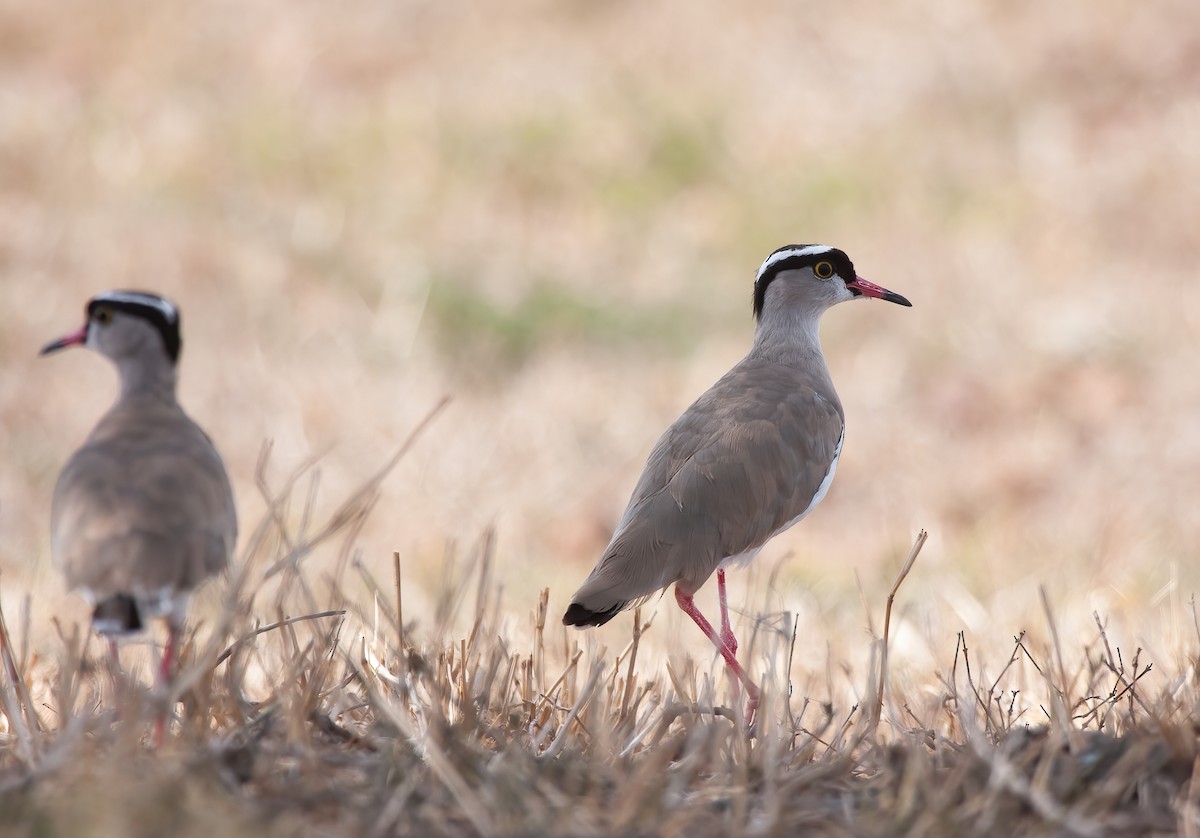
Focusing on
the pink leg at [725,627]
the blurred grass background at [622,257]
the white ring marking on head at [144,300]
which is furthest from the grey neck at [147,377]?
the blurred grass background at [622,257]

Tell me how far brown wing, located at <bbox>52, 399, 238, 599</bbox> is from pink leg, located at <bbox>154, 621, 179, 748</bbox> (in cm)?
17

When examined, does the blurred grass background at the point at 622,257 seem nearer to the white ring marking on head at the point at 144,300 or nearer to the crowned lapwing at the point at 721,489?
the crowned lapwing at the point at 721,489

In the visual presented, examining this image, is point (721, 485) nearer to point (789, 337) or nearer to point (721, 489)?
point (721, 489)

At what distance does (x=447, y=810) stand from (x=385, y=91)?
13.4 m

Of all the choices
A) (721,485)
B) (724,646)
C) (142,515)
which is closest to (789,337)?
(721,485)

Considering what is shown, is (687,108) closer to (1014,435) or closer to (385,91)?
(385,91)

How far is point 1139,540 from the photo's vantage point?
29.0 feet

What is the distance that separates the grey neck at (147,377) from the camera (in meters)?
3.96

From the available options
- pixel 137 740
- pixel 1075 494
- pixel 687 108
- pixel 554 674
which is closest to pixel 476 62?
pixel 687 108

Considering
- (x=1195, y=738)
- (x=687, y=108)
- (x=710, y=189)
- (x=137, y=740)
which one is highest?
(x=687, y=108)

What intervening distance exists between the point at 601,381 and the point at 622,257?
2.52 meters

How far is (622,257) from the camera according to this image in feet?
44.0

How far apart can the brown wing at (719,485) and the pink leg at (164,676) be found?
1.22 meters

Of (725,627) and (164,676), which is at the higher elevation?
(725,627)
